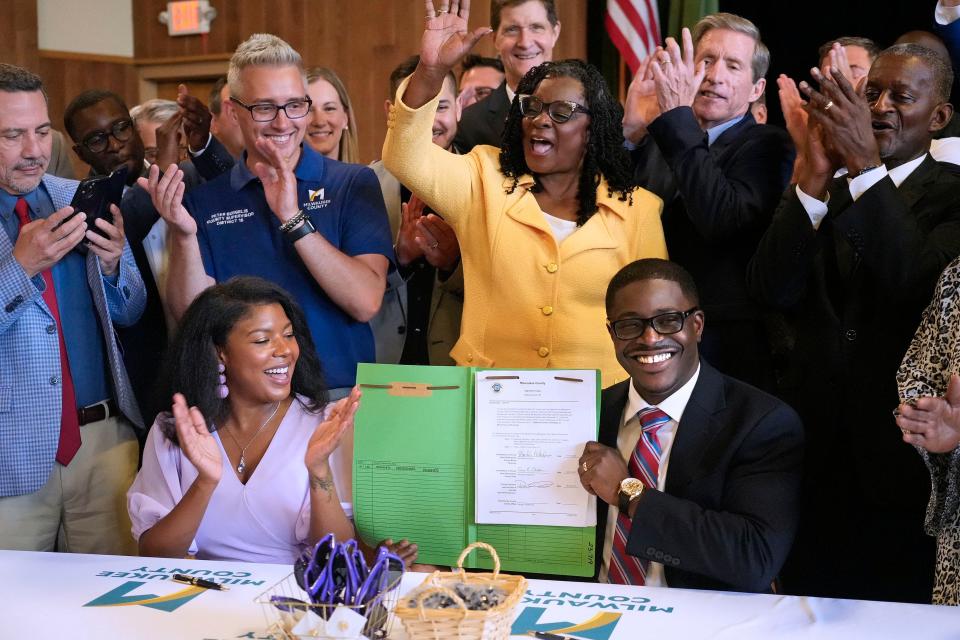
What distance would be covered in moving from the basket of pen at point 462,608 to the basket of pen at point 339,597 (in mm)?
51

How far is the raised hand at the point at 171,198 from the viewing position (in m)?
3.34

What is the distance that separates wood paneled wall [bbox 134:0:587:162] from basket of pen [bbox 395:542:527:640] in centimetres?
639

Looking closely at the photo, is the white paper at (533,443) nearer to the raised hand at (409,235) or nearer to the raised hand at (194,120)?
the raised hand at (409,235)

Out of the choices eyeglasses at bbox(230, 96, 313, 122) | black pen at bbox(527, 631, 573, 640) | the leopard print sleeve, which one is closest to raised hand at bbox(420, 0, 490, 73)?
eyeglasses at bbox(230, 96, 313, 122)

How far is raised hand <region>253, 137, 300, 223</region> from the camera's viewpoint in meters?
3.30

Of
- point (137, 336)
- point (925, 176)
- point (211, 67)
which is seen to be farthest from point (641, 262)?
point (211, 67)

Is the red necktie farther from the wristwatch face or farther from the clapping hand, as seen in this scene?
the clapping hand

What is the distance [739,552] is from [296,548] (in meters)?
1.13

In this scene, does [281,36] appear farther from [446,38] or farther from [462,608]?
[462,608]

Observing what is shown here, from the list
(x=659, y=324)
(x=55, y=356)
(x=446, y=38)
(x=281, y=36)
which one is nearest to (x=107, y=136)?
(x=55, y=356)

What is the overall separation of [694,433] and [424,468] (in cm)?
67

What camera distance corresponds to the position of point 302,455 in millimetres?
2861

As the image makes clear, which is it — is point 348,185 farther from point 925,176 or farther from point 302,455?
point 925,176

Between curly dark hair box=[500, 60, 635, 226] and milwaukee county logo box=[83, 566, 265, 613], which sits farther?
curly dark hair box=[500, 60, 635, 226]
